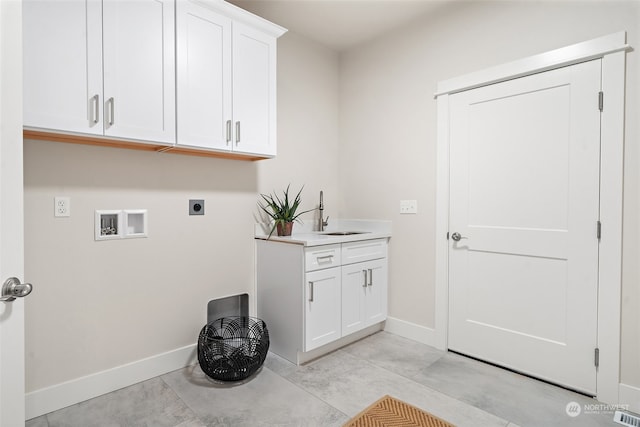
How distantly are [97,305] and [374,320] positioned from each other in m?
2.00

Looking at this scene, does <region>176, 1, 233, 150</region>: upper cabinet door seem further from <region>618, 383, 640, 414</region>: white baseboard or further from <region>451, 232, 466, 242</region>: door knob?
<region>618, 383, 640, 414</region>: white baseboard

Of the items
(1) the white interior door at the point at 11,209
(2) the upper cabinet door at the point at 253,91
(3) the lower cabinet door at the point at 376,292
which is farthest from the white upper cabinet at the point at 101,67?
(3) the lower cabinet door at the point at 376,292

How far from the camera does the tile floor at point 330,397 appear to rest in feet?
5.83

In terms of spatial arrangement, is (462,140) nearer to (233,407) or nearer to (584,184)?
(584,184)

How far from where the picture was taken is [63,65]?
1.64 m

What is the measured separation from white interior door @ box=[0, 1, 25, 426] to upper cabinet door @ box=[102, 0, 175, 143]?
0.69 metres

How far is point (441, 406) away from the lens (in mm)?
1907

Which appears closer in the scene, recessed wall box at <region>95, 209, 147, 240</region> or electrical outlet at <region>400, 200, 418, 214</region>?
recessed wall box at <region>95, 209, 147, 240</region>

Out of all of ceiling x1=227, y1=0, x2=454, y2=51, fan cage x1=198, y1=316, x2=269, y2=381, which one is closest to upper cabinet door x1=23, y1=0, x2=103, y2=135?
ceiling x1=227, y1=0, x2=454, y2=51

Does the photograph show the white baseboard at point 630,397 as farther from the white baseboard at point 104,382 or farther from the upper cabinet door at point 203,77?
the upper cabinet door at point 203,77

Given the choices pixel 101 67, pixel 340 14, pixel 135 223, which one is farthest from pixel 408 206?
pixel 101 67

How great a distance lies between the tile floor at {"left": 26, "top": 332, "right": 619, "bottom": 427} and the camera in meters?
1.78

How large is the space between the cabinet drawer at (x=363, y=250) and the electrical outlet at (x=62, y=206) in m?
1.75

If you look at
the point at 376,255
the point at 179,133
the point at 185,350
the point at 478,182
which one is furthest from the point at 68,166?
the point at 478,182
